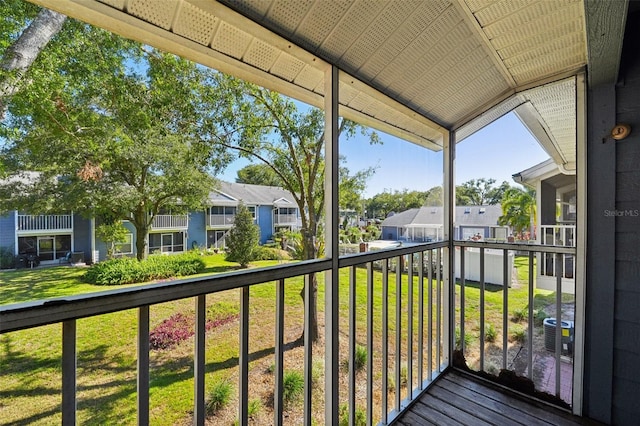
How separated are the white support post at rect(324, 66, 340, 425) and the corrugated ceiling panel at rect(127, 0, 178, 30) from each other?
2.46 ft

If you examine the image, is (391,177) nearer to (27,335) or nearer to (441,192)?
(441,192)

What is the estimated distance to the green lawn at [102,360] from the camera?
0.83 m

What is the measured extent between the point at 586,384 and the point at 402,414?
1.20 metres

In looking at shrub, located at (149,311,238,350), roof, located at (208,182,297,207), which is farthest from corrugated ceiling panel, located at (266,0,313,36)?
shrub, located at (149,311,238,350)

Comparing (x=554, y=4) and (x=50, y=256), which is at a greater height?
(x=554, y=4)

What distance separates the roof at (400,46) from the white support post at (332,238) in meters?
0.17

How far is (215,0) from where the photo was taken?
1046mm

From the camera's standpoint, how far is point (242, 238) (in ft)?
4.40

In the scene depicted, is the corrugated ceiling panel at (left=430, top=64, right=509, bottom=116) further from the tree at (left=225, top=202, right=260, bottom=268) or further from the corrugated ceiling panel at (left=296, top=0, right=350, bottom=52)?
the tree at (left=225, top=202, right=260, bottom=268)

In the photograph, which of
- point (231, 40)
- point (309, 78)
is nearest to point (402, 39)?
point (309, 78)

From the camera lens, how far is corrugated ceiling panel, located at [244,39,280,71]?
1.32 m

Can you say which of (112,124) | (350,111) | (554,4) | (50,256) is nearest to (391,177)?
(350,111)

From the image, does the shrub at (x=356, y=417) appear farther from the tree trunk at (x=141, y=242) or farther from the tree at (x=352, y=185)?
the tree trunk at (x=141, y=242)

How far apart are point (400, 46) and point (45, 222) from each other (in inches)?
67.6
